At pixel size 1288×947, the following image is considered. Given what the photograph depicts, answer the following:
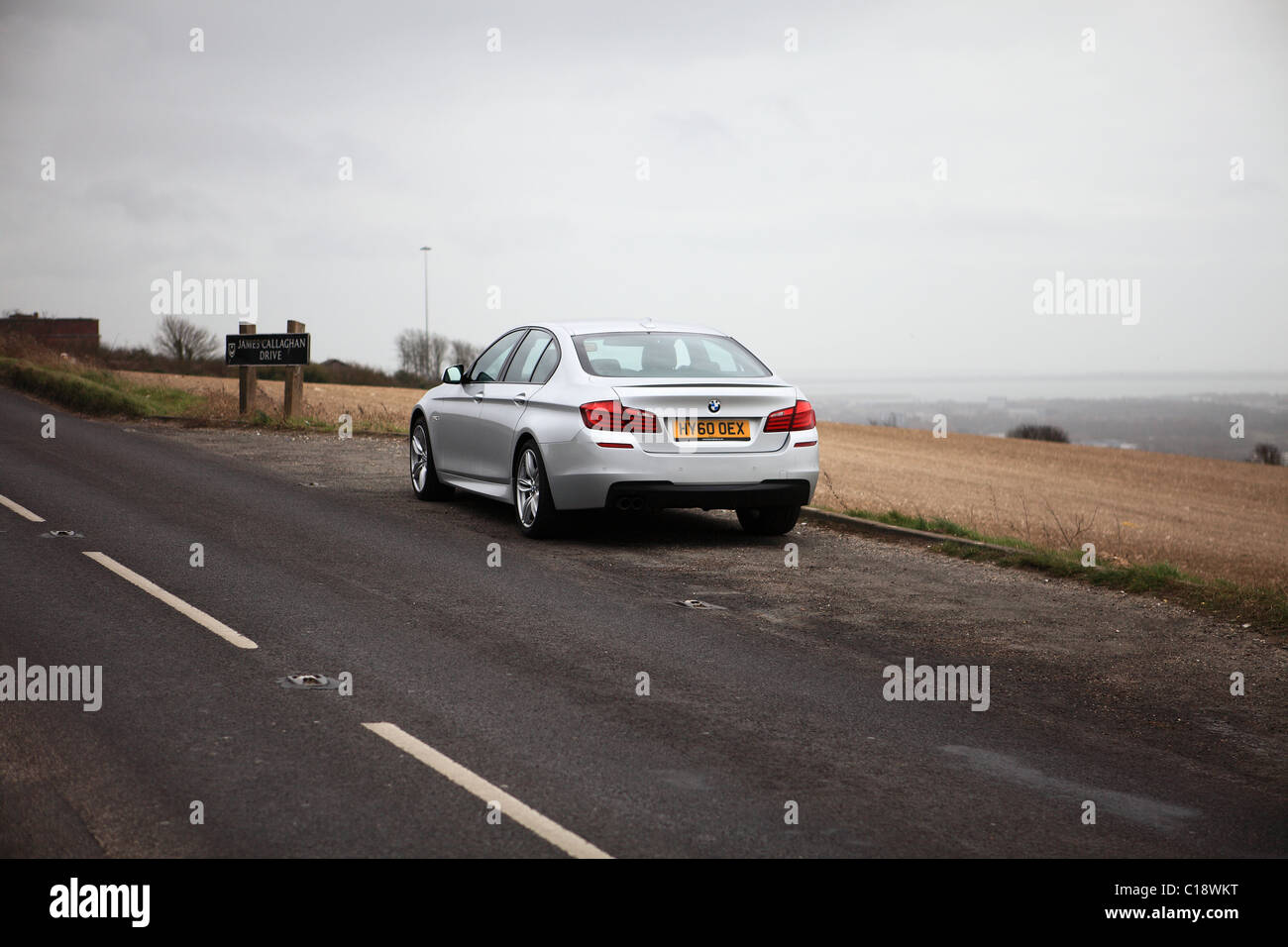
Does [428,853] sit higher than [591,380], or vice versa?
[591,380]

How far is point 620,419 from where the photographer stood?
10281 mm

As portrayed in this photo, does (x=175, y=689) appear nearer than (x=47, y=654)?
Yes

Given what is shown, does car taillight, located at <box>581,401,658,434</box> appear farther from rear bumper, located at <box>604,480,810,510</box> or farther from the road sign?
the road sign

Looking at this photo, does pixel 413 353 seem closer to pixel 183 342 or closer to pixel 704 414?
pixel 183 342

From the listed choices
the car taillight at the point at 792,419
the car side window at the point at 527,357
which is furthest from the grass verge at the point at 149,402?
the car taillight at the point at 792,419

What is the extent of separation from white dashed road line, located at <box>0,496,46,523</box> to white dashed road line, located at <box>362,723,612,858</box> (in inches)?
271

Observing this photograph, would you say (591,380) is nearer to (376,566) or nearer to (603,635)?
(376,566)

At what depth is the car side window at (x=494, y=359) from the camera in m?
12.3

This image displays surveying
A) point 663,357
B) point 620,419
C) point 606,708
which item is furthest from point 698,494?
point 606,708

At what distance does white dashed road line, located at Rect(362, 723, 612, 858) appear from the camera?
4.31 m

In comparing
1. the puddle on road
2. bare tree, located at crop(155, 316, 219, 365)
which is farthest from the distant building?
the puddle on road
